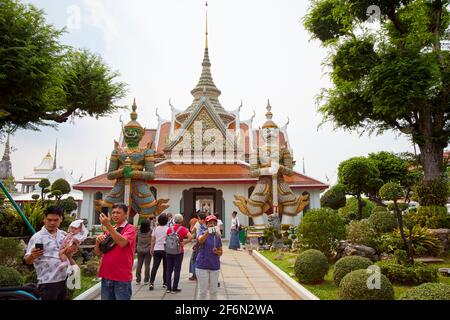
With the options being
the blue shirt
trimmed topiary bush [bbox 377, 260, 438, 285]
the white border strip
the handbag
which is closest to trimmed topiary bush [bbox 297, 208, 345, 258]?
the white border strip

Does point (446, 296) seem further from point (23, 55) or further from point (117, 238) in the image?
point (23, 55)

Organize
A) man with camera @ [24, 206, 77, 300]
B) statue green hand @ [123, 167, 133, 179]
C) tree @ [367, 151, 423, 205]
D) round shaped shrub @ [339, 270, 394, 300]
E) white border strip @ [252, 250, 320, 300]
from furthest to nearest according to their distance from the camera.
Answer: tree @ [367, 151, 423, 205], statue green hand @ [123, 167, 133, 179], white border strip @ [252, 250, 320, 300], round shaped shrub @ [339, 270, 394, 300], man with camera @ [24, 206, 77, 300]

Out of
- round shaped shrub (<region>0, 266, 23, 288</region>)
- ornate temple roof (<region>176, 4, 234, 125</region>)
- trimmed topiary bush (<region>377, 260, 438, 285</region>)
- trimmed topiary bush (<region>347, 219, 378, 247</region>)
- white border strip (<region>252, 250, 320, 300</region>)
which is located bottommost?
white border strip (<region>252, 250, 320, 300</region>)

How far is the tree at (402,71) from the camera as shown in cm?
999

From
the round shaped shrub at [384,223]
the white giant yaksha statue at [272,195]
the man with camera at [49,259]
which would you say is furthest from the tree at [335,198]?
the man with camera at [49,259]

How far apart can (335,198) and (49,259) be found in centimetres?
2091

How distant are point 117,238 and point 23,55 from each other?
Result: 246 inches

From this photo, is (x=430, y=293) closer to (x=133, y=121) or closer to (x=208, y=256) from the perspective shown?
(x=208, y=256)

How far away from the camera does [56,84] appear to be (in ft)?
29.7

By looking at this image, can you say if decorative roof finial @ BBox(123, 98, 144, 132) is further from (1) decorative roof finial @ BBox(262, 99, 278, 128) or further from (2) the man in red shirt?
(2) the man in red shirt

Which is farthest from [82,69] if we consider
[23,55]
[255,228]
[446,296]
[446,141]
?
[446,141]

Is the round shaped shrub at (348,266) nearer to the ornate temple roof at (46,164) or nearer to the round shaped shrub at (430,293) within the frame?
the round shaped shrub at (430,293)

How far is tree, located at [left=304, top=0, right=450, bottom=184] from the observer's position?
999cm

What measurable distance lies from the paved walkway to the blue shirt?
70.0 inches
